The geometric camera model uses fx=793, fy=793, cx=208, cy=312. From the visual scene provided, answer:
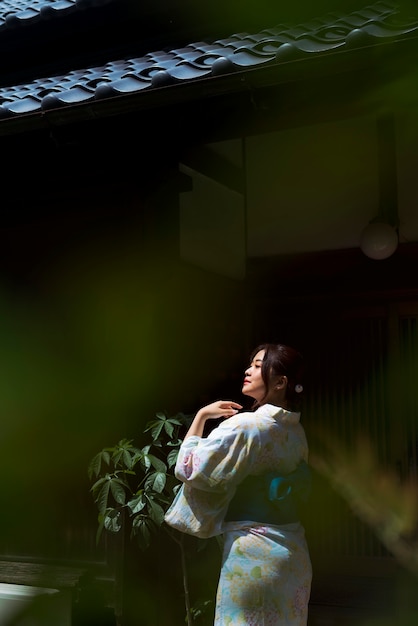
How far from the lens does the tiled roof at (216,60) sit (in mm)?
4059

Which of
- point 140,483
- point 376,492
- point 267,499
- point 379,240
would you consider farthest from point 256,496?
point 379,240

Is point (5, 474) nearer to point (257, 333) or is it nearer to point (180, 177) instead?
point (257, 333)

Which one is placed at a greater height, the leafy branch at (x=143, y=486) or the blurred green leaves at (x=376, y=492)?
the leafy branch at (x=143, y=486)

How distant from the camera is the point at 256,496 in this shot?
3.94 m

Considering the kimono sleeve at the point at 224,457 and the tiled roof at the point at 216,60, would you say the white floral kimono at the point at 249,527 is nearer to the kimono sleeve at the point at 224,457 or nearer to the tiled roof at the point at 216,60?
the kimono sleeve at the point at 224,457

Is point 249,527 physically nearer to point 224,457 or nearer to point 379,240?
point 224,457

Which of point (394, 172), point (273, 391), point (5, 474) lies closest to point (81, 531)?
point (5, 474)

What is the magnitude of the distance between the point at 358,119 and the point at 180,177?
4.52 ft

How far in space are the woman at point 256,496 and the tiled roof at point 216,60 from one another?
1555 millimetres

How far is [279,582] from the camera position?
3.81m

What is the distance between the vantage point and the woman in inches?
150

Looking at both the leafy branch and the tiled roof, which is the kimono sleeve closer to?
the leafy branch

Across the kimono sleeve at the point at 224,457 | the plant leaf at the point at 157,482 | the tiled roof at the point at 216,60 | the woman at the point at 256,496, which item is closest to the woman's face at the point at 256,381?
the woman at the point at 256,496

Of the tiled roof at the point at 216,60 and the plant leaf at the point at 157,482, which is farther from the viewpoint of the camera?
the plant leaf at the point at 157,482
